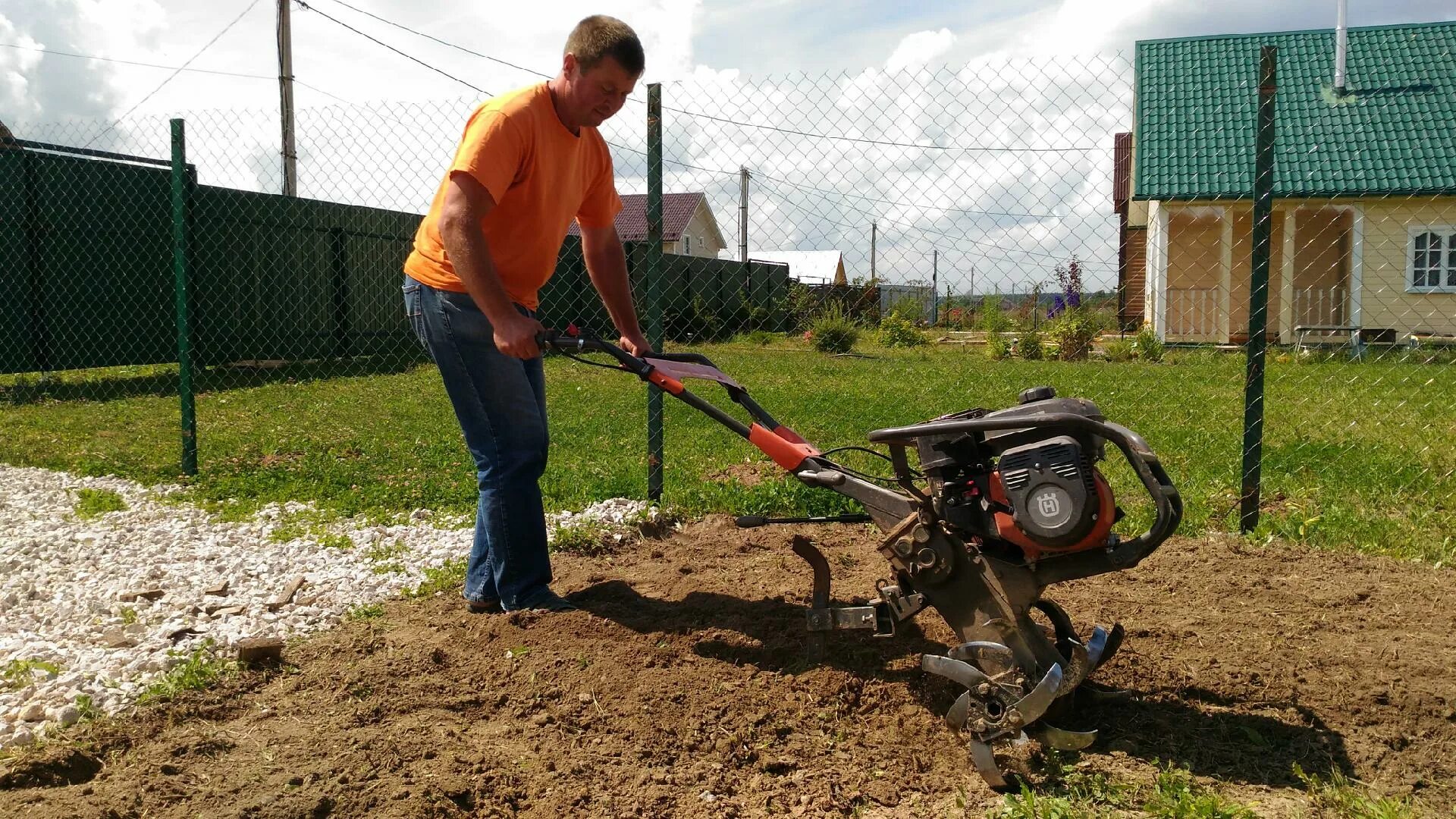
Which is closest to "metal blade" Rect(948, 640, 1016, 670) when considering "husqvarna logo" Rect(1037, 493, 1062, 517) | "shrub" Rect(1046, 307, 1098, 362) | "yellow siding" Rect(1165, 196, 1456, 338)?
"husqvarna logo" Rect(1037, 493, 1062, 517)

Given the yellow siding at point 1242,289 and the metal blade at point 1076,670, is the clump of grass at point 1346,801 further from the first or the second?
the yellow siding at point 1242,289

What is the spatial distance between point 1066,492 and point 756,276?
86.3 ft

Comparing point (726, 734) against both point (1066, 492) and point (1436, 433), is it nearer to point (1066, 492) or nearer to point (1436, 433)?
point (1066, 492)

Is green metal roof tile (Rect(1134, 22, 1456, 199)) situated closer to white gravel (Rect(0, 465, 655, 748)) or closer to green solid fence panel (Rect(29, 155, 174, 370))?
green solid fence panel (Rect(29, 155, 174, 370))

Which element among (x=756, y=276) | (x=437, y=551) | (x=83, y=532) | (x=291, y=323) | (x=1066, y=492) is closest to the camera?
(x=1066, y=492)

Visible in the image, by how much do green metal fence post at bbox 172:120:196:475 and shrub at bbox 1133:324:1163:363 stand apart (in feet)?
38.7

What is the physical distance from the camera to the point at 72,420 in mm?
8734

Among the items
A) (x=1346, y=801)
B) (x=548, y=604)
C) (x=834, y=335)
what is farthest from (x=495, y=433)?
(x=834, y=335)

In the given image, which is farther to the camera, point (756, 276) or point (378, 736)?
point (756, 276)

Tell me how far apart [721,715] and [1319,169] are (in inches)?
680

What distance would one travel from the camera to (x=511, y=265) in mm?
3617

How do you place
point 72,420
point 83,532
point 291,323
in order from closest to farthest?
point 83,532, point 72,420, point 291,323

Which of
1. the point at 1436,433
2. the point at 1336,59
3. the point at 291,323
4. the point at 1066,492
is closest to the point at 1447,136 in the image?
the point at 1336,59

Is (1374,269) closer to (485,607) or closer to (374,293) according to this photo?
(374,293)
